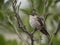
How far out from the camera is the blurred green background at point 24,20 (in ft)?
8.42

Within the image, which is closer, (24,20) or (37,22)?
(24,20)

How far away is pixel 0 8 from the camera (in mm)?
2748

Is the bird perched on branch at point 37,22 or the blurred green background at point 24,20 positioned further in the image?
the bird perched on branch at point 37,22

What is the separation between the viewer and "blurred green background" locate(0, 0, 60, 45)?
2566 millimetres

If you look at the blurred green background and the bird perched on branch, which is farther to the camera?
the bird perched on branch

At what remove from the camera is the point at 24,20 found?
2748 mm

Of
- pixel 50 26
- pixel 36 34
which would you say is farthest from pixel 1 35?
pixel 50 26

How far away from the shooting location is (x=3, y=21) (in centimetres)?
280

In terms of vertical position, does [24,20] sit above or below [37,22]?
above

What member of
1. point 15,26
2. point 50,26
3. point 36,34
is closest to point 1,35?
point 15,26

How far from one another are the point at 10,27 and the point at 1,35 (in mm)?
197

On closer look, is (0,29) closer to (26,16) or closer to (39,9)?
(26,16)

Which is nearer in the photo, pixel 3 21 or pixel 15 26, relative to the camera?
pixel 15 26

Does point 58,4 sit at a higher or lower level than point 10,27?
higher
